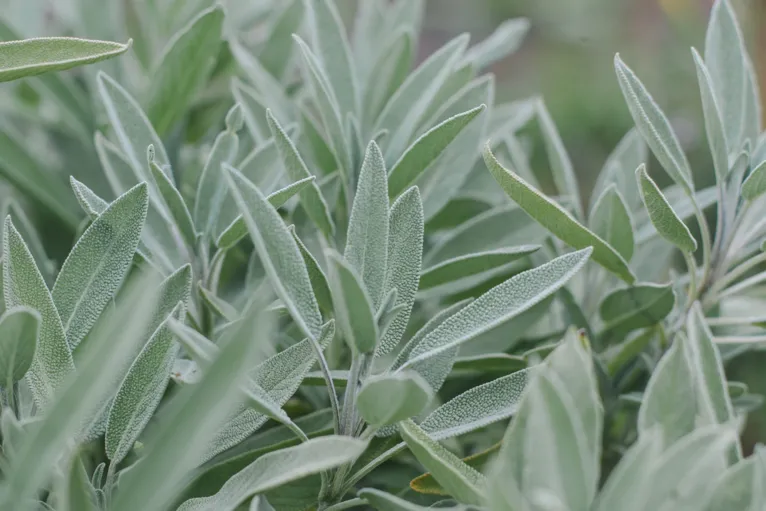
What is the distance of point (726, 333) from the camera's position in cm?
47

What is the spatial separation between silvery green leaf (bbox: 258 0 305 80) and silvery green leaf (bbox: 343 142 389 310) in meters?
0.28

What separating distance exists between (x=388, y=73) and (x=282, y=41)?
110mm

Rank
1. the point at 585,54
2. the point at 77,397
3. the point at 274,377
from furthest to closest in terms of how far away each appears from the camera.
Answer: the point at 585,54 → the point at 274,377 → the point at 77,397

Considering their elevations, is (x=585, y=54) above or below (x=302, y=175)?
below

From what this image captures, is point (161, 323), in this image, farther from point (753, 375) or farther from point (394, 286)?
point (753, 375)

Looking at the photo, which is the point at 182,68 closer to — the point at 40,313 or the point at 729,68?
the point at 40,313

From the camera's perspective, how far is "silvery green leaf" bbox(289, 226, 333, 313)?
0.31 metres

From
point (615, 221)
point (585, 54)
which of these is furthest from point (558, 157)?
point (585, 54)

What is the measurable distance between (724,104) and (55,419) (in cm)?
36

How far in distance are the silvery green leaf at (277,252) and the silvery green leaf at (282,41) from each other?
0.31 meters

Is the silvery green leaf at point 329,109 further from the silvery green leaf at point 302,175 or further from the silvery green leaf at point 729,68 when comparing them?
the silvery green leaf at point 729,68

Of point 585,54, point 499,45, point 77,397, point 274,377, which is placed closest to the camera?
point 77,397

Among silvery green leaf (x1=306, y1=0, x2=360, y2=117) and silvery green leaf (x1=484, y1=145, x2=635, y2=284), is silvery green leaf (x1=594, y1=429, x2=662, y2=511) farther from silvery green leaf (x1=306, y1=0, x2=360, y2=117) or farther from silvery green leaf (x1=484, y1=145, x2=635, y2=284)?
silvery green leaf (x1=306, y1=0, x2=360, y2=117)

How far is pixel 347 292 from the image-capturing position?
0.25 meters
